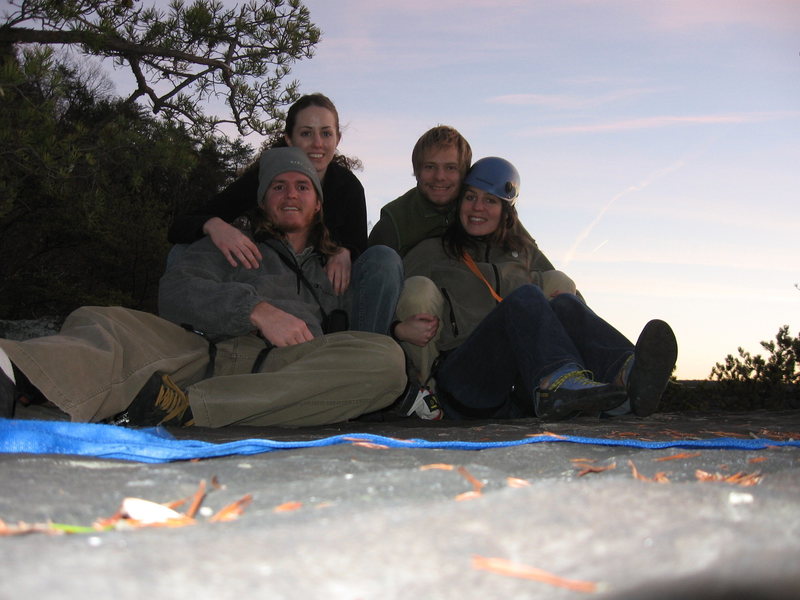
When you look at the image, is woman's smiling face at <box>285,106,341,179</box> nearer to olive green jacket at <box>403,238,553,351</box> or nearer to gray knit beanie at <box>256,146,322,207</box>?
gray knit beanie at <box>256,146,322,207</box>

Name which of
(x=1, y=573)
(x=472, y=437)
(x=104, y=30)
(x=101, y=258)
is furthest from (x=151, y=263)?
(x=1, y=573)

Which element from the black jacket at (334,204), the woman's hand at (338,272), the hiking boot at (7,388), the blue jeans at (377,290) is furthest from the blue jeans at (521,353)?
the hiking boot at (7,388)

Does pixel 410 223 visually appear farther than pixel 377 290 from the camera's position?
Yes

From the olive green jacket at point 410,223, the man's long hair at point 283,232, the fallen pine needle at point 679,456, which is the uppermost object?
the olive green jacket at point 410,223

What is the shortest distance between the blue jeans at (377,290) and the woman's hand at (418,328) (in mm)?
77

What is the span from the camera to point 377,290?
3.40 metres

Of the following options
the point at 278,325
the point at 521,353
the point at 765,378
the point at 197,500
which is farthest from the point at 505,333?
the point at 765,378

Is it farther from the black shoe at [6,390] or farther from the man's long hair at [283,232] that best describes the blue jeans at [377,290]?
the black shoe at [6,390]

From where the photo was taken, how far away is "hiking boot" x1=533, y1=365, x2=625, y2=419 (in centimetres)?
272

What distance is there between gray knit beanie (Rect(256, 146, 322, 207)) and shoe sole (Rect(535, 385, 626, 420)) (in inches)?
58.7

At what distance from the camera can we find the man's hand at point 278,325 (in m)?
2.87

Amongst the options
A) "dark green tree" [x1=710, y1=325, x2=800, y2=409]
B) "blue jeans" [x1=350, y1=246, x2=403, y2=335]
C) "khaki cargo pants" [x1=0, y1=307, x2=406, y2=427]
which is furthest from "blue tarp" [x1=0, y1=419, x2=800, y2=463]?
"dark green tree" [x1=710, y1=325, x2=800, y2=409]

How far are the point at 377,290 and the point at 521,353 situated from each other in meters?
0.78

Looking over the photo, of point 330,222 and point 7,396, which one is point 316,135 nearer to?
point 330,222
